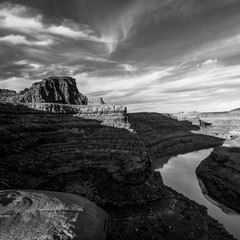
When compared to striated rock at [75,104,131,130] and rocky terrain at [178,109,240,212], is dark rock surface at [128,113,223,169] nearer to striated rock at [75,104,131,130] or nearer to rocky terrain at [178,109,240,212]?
rocky terrain at [178,109,240,212]

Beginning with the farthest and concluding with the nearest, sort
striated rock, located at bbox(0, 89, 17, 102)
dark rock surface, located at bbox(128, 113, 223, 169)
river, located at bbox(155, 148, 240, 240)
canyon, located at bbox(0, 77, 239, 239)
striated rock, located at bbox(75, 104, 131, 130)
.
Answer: striated rock, located at bbox(0, 89, 17, 102)
dark rock surface, located at bbox(128, 113, 223, 169)
striated rock, located at bbox(75, 104, 131, 130)
river, located at bbox(155, 148, 240, 240)
canyon, located at bbox(0, 77, 239, 239)

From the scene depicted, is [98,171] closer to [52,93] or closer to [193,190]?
[193,190]

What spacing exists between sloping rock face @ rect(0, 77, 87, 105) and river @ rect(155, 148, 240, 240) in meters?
71.4

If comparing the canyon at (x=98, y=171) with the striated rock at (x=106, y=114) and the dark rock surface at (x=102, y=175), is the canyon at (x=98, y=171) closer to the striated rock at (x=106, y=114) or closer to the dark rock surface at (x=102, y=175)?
the dark rock surface at (x=102, y=175)

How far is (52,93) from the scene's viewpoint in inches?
4281

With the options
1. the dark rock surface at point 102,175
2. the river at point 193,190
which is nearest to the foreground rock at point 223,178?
the river at point 193,190

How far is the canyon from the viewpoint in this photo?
24.0 m

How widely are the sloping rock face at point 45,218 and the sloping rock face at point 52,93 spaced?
304 feet

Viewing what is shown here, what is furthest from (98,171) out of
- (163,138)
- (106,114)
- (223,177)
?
(163,138)

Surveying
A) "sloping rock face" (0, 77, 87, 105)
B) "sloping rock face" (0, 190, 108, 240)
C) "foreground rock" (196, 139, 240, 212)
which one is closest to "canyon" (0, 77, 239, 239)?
"foreground rock" (196, 139, 240, 212)

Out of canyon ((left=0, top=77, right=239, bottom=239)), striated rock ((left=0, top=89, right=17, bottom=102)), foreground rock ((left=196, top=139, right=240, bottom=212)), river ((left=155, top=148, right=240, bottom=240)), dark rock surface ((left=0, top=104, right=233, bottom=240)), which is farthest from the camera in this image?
striated rock ((left=0, top=89, right=17, bottom=102))

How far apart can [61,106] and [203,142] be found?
8648 cm

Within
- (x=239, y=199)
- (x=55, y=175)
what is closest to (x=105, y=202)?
(x=55, y=175)

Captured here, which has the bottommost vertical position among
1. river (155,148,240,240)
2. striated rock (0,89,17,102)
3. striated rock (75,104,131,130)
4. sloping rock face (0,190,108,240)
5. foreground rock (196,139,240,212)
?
river (155,148,240,240)
